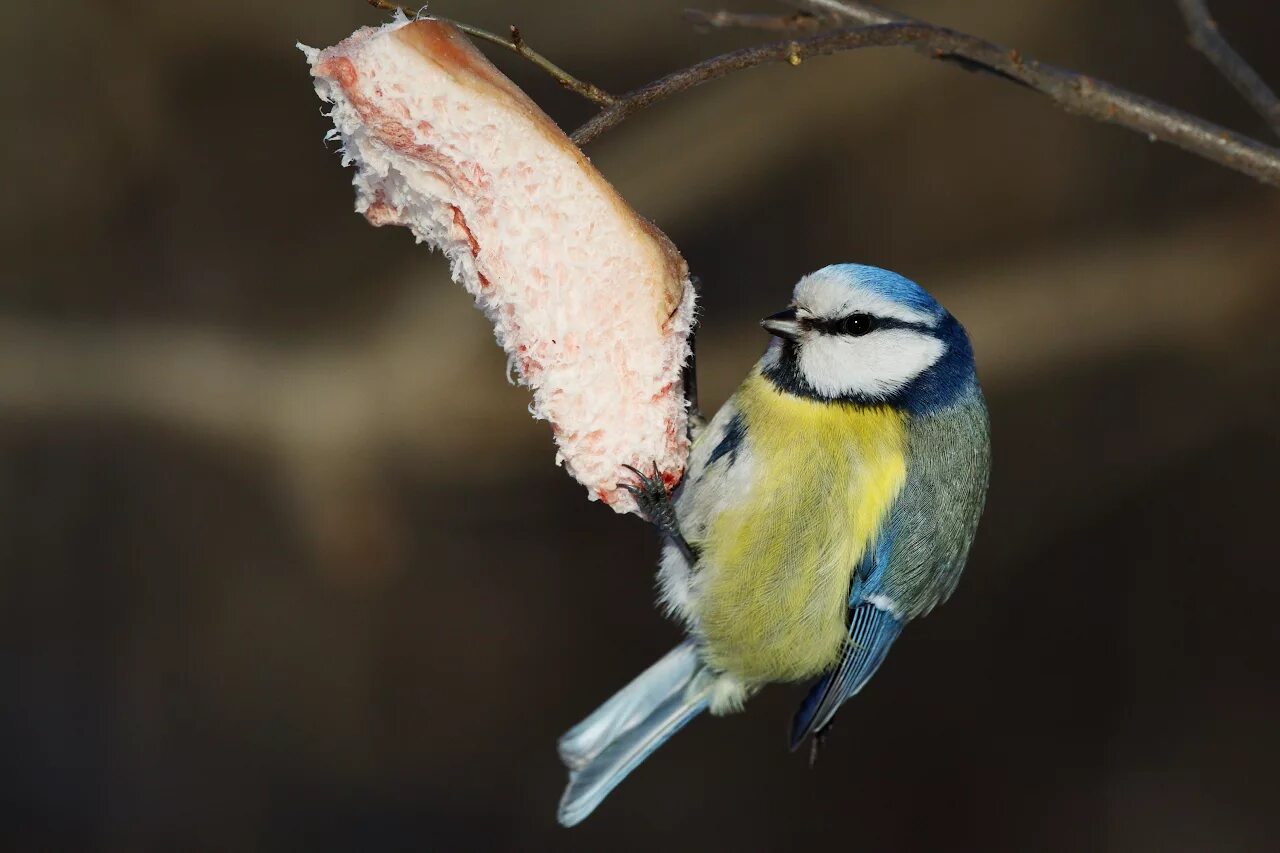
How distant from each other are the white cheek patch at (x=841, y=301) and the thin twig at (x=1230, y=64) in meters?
0.34

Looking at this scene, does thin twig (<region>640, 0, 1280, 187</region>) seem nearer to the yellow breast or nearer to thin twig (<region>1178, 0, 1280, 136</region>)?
thin twig (<region>1178, 0, 1280, 136</region>)

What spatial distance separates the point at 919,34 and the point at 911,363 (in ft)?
1.22

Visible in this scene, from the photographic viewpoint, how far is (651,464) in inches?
43.6

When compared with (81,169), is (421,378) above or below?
below

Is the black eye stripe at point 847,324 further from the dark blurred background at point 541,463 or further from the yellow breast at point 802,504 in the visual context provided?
the dark blurred background at point 541,463

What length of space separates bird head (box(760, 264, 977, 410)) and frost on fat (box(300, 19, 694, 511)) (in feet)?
0.43

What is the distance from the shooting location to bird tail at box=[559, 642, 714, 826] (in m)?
1.32

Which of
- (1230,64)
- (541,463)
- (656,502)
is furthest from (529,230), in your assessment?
(541,463)

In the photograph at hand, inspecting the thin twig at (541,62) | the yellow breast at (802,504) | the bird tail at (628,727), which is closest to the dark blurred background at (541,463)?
the bird tail at (628,727)

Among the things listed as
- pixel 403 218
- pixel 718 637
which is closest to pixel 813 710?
pixel 718 637

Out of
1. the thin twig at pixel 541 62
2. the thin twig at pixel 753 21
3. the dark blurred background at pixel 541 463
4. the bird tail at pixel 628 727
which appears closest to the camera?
the thin twig at pixel 541 62

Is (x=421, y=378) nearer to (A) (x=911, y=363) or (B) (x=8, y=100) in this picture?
(B) (x=8, y=100)

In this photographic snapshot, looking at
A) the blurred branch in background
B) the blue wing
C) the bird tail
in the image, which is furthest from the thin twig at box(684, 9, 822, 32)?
the bird tail

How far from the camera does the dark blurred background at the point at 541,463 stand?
2.26 m
